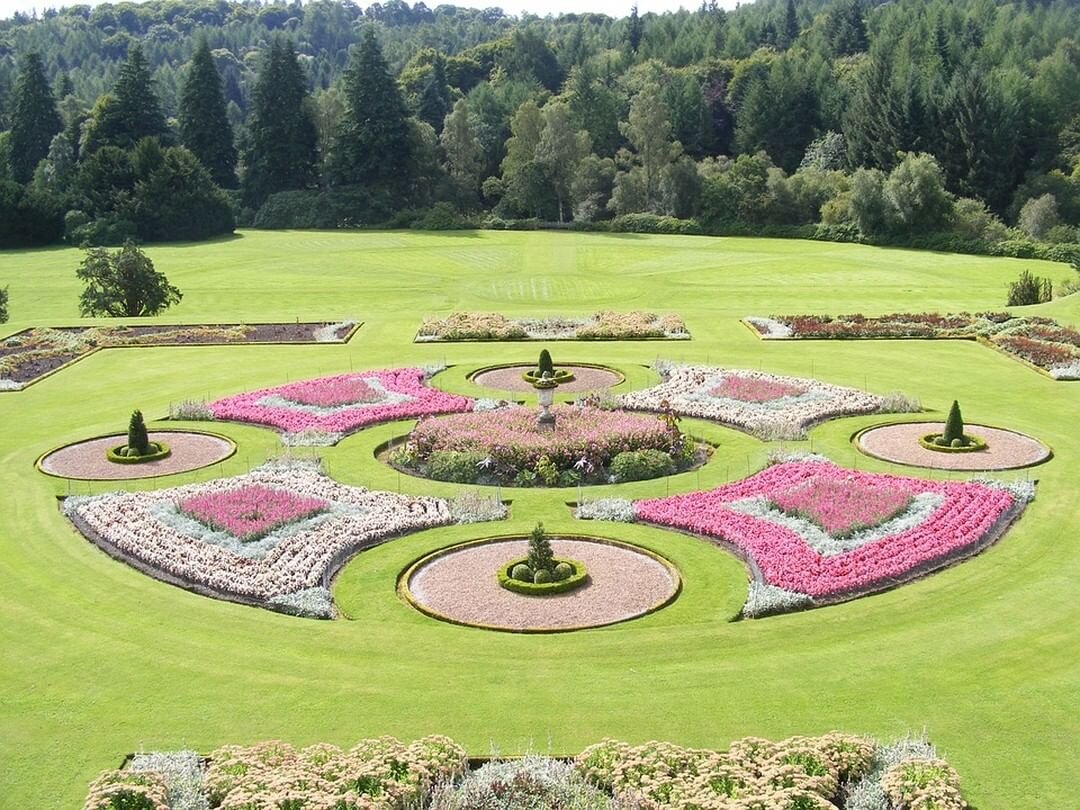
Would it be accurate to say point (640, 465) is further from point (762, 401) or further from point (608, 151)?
point (608, 151)

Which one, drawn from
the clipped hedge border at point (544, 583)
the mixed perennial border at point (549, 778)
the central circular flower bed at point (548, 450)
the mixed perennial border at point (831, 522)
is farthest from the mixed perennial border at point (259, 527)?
the mixed perennial border at point (549, 778)

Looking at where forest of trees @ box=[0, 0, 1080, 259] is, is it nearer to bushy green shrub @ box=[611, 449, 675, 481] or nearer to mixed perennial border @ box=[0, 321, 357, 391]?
mixed perennial border @ box=[0, 321, 357, 391]

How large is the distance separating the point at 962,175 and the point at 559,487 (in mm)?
84946

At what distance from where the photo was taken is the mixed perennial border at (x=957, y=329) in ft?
144

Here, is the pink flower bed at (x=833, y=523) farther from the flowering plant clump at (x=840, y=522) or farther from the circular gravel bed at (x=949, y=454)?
the circular gravel bed at (x=949, y=454)

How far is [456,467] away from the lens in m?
28.7

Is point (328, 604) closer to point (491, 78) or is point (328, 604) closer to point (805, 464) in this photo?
point (805, 464)

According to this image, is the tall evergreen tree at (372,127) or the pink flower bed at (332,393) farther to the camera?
the tall evergreen tree at (372,127)

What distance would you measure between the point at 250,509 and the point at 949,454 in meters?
18.7

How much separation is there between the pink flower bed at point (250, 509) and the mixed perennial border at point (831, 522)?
6.56 m

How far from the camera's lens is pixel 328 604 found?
2052cm

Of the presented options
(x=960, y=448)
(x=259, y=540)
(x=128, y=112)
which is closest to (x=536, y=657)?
(x=259, y=540)

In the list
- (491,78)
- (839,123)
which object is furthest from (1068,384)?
(491,78)

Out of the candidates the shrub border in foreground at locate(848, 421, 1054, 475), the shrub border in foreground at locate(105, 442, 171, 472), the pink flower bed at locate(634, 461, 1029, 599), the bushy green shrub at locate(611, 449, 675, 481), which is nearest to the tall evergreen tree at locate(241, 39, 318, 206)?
the shrub border in foreground at locate(105, 442, 171, 472)
